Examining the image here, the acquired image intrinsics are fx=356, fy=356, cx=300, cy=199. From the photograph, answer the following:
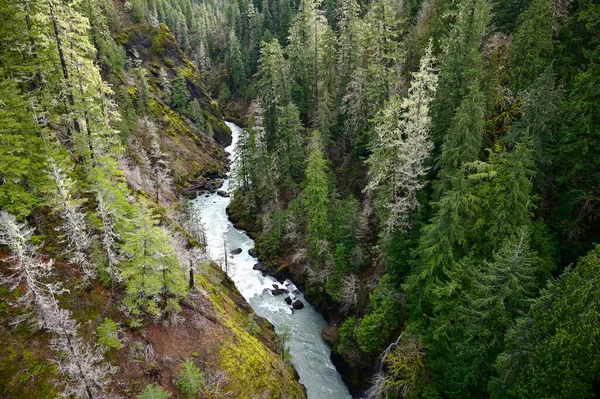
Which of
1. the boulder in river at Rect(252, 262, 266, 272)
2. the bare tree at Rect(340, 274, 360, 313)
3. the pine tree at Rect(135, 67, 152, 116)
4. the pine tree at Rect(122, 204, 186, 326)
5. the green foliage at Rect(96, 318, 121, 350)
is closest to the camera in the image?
the green foliage at Rect(96, 318, 121, 350)

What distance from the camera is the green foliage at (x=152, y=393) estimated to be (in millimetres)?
19719

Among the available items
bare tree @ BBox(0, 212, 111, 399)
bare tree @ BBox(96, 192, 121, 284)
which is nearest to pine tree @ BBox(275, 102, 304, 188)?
bare tree @ BBox(96, 192, 121, 284)

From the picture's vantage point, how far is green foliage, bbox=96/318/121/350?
2102cm

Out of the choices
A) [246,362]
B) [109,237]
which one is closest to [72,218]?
[109,237]

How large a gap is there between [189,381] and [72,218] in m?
12.0

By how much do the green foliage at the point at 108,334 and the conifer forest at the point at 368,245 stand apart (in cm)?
21

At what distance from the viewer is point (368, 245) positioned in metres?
34.9

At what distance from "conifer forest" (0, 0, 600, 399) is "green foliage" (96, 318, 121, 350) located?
0.21 meters

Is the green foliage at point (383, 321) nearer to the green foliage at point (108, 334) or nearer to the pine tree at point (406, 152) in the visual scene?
the pine tree at point (406, 152)

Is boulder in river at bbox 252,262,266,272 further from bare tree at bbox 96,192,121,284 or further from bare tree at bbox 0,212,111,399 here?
bare tree at bbox 0,212,111,399

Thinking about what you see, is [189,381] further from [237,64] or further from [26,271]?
[237,64]

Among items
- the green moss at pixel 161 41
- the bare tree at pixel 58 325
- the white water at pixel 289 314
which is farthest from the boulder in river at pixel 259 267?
the green moss at pixel 161 41

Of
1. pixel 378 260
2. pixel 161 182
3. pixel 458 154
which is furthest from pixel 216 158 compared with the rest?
pixel 458 154

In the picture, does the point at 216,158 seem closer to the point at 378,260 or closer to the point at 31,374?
the point at 378,260
